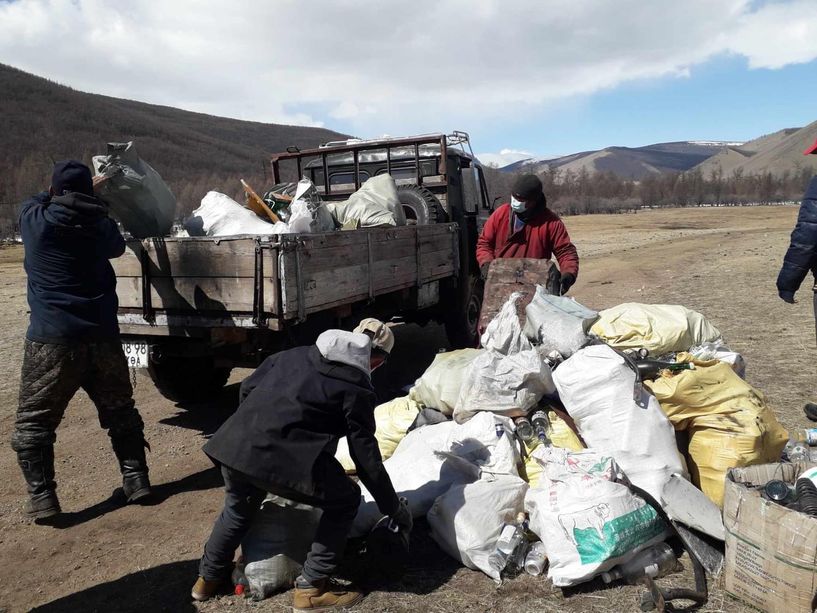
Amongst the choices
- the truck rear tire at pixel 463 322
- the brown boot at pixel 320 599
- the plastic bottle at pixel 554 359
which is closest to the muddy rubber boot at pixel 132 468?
the brown boot at pixel 320 599

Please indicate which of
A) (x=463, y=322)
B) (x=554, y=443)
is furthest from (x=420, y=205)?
(x=554, y=443)

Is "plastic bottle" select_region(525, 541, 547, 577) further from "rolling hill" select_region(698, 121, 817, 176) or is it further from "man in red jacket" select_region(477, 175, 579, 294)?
"rolling hill" select_region(698, 121, 817, 176)

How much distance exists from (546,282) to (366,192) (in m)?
1.70

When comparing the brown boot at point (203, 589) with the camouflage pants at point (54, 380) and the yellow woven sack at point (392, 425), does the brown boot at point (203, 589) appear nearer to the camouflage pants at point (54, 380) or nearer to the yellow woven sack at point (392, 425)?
the yellow woven sack at point (392, 425)

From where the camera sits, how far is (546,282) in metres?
4.61

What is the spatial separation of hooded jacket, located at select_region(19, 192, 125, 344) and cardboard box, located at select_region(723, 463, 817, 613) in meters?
3.16

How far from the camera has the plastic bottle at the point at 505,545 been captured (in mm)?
2639

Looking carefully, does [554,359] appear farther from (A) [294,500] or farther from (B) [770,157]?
(B) [770,157]

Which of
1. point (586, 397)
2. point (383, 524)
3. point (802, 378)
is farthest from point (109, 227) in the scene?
point (802, 378)

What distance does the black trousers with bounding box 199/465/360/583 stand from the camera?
8.06 ft

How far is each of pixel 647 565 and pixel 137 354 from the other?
3.22 m

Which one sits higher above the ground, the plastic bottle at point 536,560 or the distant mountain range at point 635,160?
the distant mountain range at point 635,160

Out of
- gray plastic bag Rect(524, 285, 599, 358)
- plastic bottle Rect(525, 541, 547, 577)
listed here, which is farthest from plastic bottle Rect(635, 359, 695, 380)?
plastic bottle Rect(525, 541, 547, 577)

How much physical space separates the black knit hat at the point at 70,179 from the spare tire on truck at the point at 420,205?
10.9 ft
